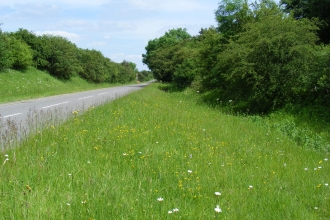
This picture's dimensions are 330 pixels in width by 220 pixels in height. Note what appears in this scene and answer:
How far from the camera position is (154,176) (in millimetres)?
5711

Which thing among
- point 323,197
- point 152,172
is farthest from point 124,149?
point 323,197

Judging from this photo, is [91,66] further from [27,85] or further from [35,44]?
[27,85]

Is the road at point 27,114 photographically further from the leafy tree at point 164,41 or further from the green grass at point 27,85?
the leafy tree at point 164,41

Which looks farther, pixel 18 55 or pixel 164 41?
pixel 164 41

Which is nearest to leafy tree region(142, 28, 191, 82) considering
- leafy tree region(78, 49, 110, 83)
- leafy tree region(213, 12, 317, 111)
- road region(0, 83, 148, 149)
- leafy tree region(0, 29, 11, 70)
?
leafy tree region(78, 49, 110, 83)

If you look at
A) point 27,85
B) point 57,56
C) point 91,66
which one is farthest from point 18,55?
A: point 91,66

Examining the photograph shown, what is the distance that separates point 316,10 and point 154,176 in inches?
881

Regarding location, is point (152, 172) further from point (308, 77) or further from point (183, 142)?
point (308, 77)

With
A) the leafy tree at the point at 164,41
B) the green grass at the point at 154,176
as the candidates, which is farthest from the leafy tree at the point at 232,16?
the leafy tree at the point at 164,41

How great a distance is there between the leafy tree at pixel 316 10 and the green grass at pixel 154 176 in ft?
54.7

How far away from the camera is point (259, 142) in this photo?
31.3 ft

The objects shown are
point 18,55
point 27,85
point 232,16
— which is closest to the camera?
point 232,16

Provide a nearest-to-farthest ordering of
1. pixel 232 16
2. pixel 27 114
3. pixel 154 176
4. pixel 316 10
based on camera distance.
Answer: pixel 154 176 → pixel 27 114 → pixel 232 16 → pixel 316 10

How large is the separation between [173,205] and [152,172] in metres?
1.36
